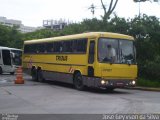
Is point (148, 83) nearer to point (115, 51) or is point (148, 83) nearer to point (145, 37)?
point (145, 37)

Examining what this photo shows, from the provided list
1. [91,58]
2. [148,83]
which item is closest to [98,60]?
[91,58]

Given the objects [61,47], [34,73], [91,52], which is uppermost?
[61,47]

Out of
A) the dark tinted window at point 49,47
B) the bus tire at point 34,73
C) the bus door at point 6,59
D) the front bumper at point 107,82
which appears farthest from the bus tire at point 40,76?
the bus door at point 6,59

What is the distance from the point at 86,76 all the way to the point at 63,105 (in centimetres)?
731

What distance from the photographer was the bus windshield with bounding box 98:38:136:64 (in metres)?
23.1

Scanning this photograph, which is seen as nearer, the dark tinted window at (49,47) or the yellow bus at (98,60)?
the yellow bus at (98,60)

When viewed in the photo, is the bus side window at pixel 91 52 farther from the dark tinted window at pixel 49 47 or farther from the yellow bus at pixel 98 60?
the dark tinted window at pixel 49 47

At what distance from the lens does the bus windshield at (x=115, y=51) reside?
75.9ft

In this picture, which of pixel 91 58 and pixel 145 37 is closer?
pixel 91 58

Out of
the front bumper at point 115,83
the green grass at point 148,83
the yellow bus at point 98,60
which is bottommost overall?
the green grass at point 148,83

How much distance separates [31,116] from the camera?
44.8ft

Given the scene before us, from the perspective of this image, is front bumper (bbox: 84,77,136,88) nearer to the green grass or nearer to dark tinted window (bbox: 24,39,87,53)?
dark tinted window (bbox: 24,39,87,53)

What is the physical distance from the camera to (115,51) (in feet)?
76.9

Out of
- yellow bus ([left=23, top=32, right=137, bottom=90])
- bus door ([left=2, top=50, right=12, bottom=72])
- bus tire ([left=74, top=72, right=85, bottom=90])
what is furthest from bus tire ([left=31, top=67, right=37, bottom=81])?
bus door ([left=2, top=50, right=12, bottom=72])
